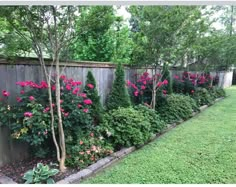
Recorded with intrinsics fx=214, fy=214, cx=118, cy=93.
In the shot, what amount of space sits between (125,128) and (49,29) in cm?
190

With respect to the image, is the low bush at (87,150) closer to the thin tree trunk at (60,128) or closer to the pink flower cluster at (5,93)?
the thin tree trunk at (60,128)

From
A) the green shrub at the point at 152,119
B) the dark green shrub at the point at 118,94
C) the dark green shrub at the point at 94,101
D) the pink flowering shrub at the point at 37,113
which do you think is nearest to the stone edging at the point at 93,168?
the pink flowering shrub at the point at 37,113

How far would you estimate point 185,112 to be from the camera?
5.39 meters

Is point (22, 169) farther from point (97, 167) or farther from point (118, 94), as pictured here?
point (118, 94)

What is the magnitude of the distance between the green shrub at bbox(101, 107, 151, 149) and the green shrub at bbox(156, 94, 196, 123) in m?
1.19

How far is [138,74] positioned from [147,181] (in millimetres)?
3337

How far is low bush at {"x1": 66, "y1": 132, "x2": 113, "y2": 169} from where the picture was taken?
2.72 meters

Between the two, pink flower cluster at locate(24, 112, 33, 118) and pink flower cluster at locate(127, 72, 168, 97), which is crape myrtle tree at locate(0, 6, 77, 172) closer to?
pink flower cluster at locate(24, 112, 33, 118)

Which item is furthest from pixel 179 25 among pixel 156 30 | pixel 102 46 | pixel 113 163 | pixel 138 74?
pixel 113 163

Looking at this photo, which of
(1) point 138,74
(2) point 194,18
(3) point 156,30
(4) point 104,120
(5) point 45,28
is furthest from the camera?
(1) point 138,74

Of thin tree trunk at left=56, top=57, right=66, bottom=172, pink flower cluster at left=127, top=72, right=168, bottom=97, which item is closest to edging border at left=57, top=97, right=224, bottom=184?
thin tree trunk at left=56, top=57, right=66, bottom=172

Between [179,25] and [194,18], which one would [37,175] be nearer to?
[179,25]

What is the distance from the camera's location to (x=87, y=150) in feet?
9.45

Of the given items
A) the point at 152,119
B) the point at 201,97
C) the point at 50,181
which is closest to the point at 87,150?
the point at 50,181
